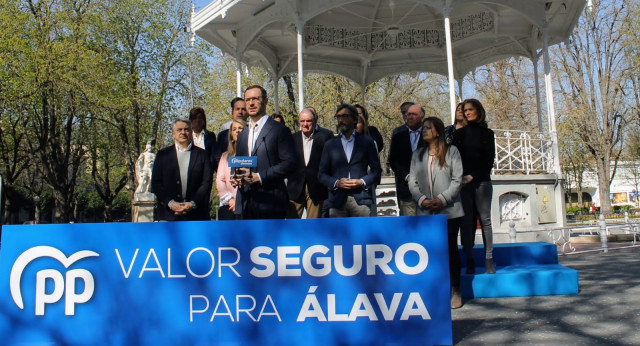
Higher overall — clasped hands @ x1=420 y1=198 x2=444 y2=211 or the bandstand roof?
the bandstand roof

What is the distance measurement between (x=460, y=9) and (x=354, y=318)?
45.3ft

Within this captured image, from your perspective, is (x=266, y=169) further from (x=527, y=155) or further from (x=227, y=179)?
(x=527, y=155)

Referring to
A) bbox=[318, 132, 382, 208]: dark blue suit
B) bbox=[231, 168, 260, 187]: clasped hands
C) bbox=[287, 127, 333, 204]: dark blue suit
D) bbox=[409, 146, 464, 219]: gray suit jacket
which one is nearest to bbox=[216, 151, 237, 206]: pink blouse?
bbox=[287, 127, 333, 204]: dark blue suit

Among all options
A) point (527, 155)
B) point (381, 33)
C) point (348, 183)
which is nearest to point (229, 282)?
point (348, 183)

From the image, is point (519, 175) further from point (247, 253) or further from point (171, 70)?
point (171, 70)

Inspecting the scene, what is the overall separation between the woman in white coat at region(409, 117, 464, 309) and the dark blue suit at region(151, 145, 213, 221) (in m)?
2.10

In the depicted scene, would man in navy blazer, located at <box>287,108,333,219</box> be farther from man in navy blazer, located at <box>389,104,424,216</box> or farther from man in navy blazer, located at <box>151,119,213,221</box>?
man in navy blazer, located at <box>151,119,213,221</box>

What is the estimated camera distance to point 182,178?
5.53 m

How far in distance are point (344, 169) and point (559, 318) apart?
8.11 feet

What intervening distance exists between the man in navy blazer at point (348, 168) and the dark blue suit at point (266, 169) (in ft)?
2.97

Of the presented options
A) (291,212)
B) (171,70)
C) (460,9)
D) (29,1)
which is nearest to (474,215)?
(291,212)

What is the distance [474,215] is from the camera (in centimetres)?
641

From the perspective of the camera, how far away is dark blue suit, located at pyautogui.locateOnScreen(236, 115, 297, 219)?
16.1 feet

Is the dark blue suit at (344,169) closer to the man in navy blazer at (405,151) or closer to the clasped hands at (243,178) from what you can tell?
the man in navy blazer at (405,151)
